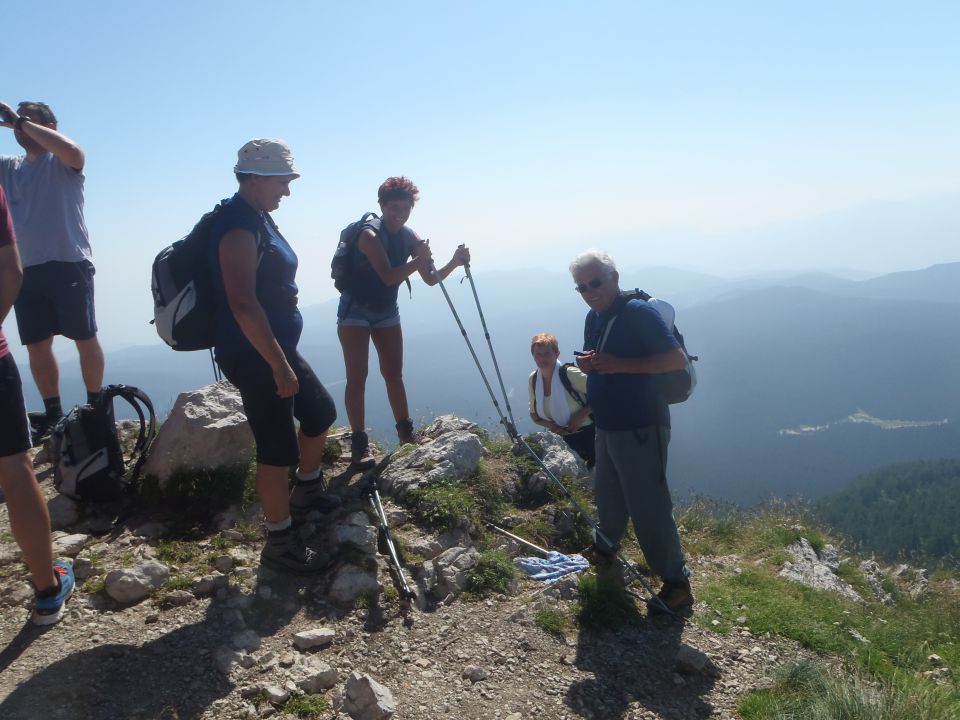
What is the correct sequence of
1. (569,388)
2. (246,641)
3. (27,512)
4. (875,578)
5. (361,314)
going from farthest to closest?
(875,578), (569,388), (361,314), (246,641), (27,512)

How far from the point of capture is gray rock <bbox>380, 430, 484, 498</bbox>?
6215mm

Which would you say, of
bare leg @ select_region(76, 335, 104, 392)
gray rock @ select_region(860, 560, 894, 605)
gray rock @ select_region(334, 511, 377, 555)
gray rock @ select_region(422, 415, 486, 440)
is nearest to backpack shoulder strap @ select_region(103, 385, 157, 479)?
bare leg @ select_region(76, 335, 104, 392)

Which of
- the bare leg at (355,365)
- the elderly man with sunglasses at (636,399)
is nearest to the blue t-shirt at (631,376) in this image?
the elderly man with sunglasses at (636,399)

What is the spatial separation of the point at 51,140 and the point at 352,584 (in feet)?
14.1

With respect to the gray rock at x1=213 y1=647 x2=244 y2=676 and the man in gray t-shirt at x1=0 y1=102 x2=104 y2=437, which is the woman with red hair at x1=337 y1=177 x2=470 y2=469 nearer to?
the man in gray t-shirt at x1=0 y1=102 x2=104 y2=437

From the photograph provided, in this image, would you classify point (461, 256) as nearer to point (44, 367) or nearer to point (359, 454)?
point (359, 454)

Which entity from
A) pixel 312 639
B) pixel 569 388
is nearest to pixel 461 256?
pixel 569 388

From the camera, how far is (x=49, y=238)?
5.53m

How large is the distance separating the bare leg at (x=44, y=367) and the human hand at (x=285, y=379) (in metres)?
3.22

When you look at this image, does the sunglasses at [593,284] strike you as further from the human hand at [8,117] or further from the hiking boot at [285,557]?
the human hand at [8,117]

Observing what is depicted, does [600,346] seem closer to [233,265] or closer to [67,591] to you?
[233,265]

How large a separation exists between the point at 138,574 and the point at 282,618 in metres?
1.04

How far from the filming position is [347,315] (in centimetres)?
621

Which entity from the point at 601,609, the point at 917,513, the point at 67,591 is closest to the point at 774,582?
the point at 601,609
